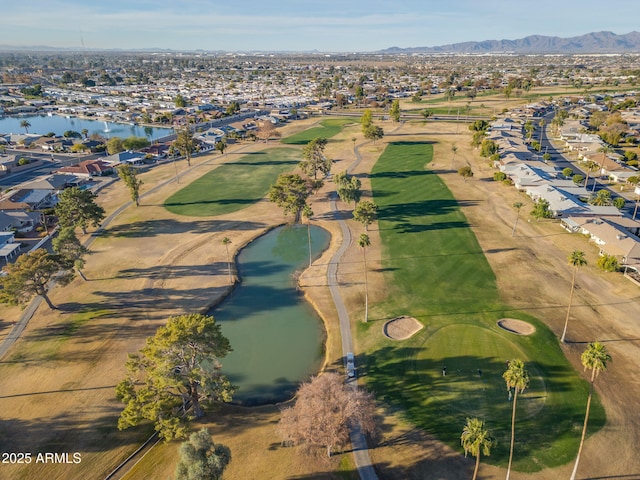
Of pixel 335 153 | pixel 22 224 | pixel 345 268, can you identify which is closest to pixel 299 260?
pixel 345 268

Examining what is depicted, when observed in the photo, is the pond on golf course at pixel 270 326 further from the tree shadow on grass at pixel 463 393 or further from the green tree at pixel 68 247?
the green tree at pixel 68 247

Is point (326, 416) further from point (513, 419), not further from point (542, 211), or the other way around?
point (542, 211)

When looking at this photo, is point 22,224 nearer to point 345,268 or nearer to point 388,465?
point 345,268

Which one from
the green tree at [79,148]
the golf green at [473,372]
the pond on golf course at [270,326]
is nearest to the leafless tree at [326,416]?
the pond on golf course at [270,326]

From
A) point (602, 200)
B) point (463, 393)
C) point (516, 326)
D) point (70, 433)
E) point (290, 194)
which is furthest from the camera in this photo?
point (602, 200)

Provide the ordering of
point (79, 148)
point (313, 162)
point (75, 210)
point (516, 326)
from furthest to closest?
point (79, 148)
point (313, 162)
point (75, 210)
point (516, 326)

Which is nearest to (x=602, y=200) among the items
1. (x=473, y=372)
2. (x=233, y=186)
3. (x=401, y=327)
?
(x=401, y=327)
